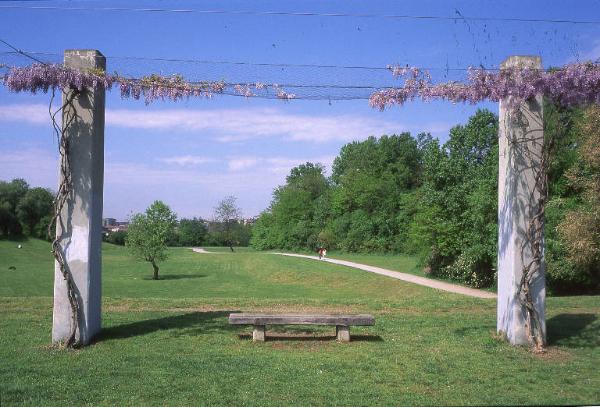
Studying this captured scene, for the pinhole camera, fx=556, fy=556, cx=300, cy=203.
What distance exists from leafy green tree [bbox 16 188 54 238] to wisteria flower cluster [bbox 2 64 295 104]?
7265cm

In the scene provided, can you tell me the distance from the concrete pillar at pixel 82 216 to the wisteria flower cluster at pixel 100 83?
221mm

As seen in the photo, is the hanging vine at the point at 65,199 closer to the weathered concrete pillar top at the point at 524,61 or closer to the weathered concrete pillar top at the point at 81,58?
the weathered concrete pillar top at the point at 81,58

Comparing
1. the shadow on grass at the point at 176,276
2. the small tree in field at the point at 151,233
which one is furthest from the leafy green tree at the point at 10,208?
the shadow on grass at the point at 176,276

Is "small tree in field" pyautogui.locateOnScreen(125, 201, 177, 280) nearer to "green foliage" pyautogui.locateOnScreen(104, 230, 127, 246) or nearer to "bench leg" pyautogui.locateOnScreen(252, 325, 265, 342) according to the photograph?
"bench leg" pyautogui.locateOnScreen(252, 325, 265, 342)

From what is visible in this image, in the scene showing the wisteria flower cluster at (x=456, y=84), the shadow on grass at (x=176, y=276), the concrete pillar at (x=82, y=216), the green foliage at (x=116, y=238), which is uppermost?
the wisteria flower cluster at (x=456, y=84)

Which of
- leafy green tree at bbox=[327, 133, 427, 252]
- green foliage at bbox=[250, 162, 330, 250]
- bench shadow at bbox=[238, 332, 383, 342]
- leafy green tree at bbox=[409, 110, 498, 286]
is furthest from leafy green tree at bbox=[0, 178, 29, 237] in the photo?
bench shadow at bbox=[238, 332, 383, 342]

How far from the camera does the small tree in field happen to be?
4484cm

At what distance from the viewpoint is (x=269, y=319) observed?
960cm

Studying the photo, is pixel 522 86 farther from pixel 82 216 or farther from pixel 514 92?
pixel 82 216

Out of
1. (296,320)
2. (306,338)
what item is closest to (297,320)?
(296,320)

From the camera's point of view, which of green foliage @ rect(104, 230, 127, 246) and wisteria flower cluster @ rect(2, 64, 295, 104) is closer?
wisteria flower cluster @ rect(2, 64, 295, 104)

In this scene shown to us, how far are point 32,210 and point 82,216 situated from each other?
248 feet

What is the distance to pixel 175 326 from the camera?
35.1 ft

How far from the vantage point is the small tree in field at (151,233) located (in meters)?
44.8
